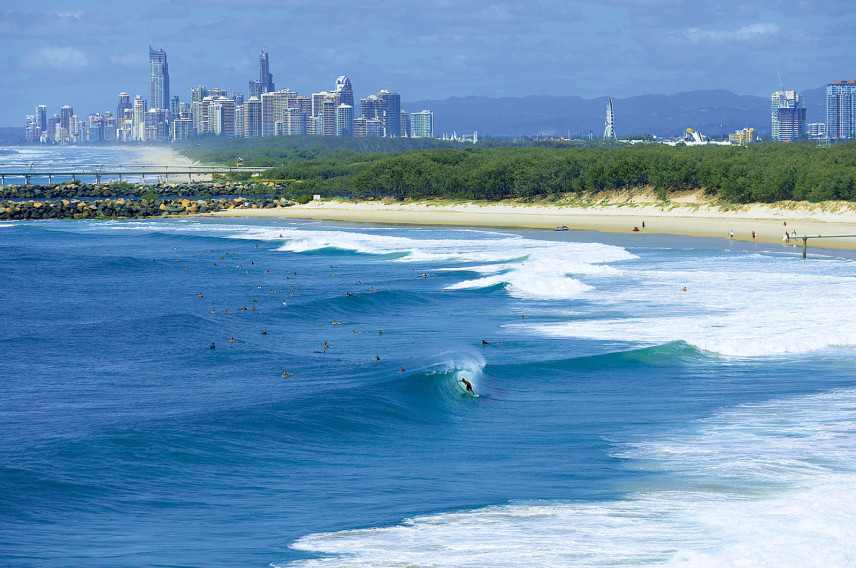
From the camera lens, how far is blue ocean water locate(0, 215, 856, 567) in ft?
39.0

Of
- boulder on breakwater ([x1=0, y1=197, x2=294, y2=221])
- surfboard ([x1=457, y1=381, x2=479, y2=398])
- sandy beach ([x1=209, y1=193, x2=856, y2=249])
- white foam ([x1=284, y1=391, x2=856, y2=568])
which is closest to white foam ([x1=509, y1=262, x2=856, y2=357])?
surfboard ([x1=457, y1=381, x2=479, y2=398])

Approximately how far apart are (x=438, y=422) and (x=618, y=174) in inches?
2469

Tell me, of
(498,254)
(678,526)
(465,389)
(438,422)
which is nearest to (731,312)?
(465,389)

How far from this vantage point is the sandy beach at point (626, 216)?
5647 centimetres

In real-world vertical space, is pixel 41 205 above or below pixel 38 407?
above

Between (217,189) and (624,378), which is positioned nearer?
(624,378)

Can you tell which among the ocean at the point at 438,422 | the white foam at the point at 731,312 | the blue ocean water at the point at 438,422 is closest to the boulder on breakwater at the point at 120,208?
the blue ocean water at the point at 438,422

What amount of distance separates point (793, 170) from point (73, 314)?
5208 centimetres

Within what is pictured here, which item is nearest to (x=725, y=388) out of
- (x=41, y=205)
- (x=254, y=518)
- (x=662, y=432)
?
(x=662, y=432)

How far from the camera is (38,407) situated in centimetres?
1941

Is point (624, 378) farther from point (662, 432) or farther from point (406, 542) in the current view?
point (406, 542)

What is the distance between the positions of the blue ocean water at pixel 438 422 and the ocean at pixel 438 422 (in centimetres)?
6

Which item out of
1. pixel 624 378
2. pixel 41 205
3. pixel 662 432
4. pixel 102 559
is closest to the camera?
pixel 102 559

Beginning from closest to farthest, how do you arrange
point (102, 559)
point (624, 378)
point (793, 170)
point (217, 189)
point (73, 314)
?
point (102, 559), point (624, 378), point (73, 314), point (793, 170), point (217, 189)
